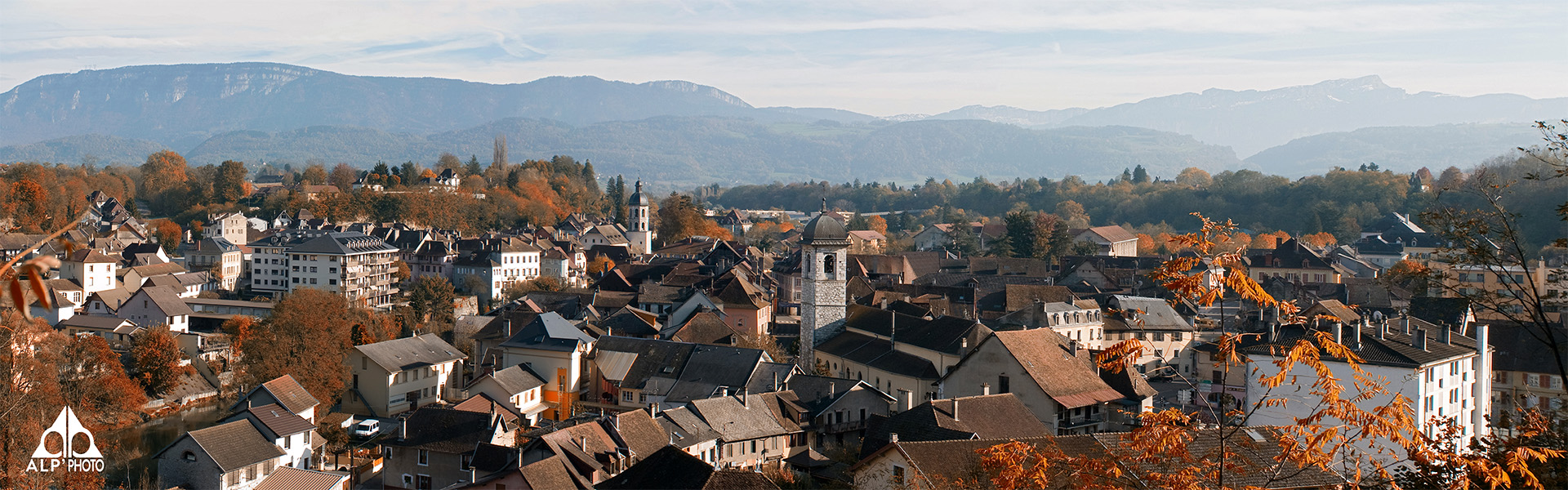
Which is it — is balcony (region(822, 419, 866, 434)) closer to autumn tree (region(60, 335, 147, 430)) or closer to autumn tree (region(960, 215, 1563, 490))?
autumn tree (region(60, 335, 147, 430))

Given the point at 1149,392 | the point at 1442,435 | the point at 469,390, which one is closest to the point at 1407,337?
the point at 1149,392

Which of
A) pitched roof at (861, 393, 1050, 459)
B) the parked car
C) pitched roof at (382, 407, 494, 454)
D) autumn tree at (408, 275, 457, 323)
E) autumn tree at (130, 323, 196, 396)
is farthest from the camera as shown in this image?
autumn tree at (408, 275, 457, 323)

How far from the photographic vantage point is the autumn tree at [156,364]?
33.0m

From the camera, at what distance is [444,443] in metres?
22.1

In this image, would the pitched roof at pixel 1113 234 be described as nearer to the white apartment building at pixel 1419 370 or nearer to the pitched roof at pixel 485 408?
the white apartment building at pixel 1419 370

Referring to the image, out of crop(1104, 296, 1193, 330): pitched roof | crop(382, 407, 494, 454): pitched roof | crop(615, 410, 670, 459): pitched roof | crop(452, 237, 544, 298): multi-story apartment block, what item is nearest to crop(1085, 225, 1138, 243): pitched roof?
crop(452, 237, 544, 298): multi-story apartment block

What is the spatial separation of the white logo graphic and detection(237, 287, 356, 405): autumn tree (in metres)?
6.81

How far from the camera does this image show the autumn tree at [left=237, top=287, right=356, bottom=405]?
30.4 metres

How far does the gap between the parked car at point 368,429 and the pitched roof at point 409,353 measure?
249cm

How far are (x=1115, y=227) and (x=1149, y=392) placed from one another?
55896 mm

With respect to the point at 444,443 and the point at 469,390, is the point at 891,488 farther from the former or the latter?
the point at 469,390

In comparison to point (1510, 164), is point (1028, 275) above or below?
below

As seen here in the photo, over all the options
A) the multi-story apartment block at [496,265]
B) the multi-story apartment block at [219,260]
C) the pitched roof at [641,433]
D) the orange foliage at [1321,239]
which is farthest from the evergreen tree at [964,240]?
the pitched roof at [641,433]

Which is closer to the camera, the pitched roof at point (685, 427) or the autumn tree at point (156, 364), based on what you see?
the pitched roof at point (685, 427)
